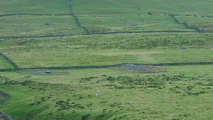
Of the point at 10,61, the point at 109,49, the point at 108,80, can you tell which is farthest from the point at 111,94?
the point at 109,49

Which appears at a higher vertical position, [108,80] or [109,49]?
[108,80]

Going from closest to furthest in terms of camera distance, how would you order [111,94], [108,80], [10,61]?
[111,94]
[108,80]
[10,61]

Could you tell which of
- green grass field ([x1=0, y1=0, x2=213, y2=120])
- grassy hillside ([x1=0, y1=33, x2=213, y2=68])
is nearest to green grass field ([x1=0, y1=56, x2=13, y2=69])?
green grass field ([x1=0, y1=0, x2=213, y2=120])

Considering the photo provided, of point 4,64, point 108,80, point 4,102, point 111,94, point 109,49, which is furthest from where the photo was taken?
point 109,49

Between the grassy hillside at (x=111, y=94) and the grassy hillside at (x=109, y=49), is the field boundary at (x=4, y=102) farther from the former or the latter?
the grassy hillside at (x=109, y=49)

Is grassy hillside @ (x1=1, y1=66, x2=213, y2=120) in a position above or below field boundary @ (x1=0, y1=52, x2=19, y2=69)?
above

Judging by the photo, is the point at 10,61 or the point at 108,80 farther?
the point at 10,61

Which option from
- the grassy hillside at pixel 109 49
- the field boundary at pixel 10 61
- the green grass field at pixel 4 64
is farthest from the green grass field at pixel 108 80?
the field boundary at pixel 10 61

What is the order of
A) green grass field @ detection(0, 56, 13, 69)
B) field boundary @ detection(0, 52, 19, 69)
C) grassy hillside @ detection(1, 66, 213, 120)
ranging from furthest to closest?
1. field boundary @ detection(0, 52, 19, 69)
2. green grass field @ detection(0, 56, 13, 69)
3. grassy hillside @ detection(1, 66, 213, 120)

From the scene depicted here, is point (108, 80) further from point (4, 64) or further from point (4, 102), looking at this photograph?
point (4, 64)

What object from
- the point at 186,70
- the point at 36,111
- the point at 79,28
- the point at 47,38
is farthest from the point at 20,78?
the point at 79,28

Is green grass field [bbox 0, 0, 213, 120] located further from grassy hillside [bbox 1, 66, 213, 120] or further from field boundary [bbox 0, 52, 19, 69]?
field boundary [bbox 0, 52, 19, 69]

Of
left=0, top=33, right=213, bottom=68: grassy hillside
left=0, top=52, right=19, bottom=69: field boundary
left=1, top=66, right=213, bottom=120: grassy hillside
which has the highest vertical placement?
left=1, top=66, right=213, bottom=120: grassy hillside

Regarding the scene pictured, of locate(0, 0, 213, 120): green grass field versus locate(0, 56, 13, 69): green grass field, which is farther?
locate(0, 56, 13, 69): green grass field
